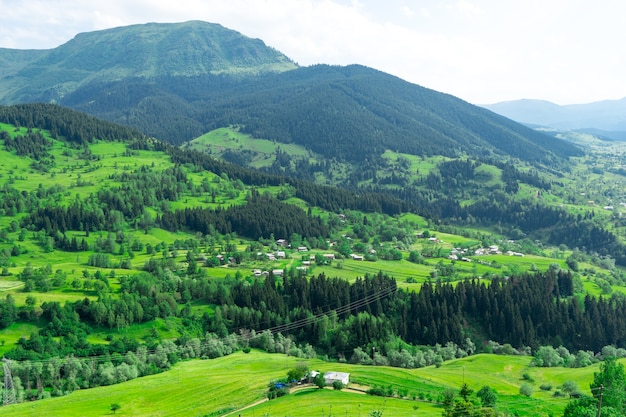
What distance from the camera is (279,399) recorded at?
78.9 m

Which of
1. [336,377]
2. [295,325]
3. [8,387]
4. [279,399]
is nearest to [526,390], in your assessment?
[336,377]

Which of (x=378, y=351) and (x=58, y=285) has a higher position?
(x=58, y=285)

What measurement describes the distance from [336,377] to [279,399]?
418 inches

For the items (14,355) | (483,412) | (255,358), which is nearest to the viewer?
(483,412)

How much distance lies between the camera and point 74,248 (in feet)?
612

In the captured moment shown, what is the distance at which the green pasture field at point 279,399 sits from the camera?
76.3 metres

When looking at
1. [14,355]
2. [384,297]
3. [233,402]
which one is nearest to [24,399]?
[14,355]

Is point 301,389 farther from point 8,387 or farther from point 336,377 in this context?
point 8,387

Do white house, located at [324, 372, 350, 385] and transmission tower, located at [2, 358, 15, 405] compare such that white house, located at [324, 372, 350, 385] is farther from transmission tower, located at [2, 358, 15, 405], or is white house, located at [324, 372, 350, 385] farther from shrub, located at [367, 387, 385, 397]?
transmission tower, located at [2, 358, 15, 405]

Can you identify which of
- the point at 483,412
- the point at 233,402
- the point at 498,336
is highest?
the point at 483,412

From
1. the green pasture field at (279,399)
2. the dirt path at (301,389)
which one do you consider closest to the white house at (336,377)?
the dirt path at (301,389)

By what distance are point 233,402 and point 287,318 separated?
51501 mm

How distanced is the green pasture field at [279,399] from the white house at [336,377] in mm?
2364

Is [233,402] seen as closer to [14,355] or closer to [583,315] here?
[14,355]
